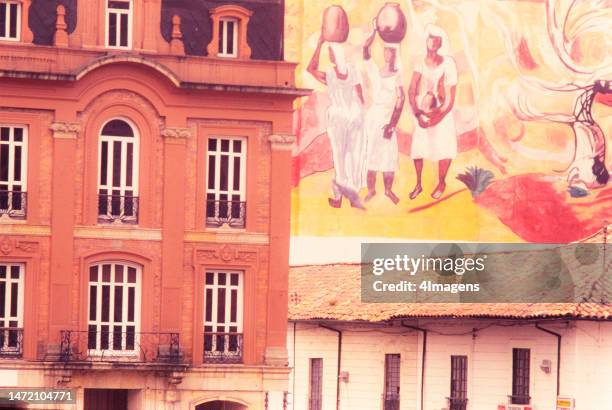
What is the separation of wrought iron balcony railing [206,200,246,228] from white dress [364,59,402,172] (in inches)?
286

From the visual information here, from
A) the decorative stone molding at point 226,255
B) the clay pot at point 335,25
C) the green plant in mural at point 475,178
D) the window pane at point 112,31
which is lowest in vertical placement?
the decorative stone molding at point 226,255

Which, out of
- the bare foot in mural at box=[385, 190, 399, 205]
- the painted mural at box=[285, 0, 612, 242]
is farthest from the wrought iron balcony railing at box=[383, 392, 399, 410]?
the bare foot in mural at box=[385, 190, 399, 205]

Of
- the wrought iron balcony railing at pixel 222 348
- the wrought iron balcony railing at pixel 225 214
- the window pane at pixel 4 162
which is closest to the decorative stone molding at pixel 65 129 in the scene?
the window pane at pixel 4 162

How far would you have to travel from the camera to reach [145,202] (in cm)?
A: 4966

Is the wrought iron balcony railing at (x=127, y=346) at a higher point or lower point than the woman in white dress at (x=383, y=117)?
lower

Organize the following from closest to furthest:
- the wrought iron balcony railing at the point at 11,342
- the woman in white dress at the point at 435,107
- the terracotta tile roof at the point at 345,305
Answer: the wrought iron balcony railing at the point at 11,342, the terracotta tile roof at the point at 345,305, the woman in white dress at the point at 435,107

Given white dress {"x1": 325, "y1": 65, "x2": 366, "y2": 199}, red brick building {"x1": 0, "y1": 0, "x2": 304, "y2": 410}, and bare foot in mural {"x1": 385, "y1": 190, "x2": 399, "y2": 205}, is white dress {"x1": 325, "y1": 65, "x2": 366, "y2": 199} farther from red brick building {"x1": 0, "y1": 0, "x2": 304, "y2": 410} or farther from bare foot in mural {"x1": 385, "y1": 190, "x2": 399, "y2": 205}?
red brick building {"x1": 0, "y1": 0, "x2": 304, "y2": 410}

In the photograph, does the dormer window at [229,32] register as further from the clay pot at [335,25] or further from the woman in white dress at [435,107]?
the woman in white dress at [435,107]

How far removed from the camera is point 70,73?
48625mm

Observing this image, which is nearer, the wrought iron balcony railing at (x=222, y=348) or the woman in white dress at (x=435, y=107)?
the wrought iron balcony railing at (x=222, y=348)

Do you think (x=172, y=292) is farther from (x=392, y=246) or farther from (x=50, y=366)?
(x=392, y=246)

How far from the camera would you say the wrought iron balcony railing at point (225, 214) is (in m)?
50.2

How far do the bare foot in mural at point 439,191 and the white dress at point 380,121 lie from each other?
1228 mm

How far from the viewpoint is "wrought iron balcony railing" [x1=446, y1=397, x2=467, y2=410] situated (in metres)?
55.5
